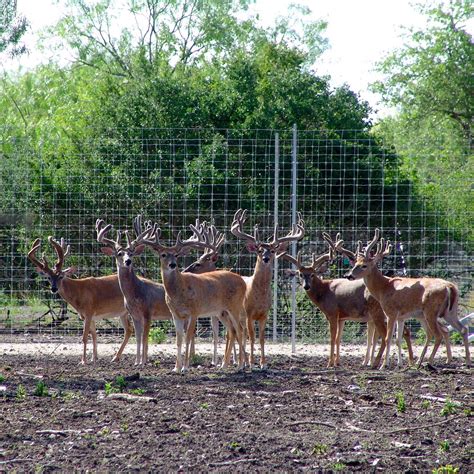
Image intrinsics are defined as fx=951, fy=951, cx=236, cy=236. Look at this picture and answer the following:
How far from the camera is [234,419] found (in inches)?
340

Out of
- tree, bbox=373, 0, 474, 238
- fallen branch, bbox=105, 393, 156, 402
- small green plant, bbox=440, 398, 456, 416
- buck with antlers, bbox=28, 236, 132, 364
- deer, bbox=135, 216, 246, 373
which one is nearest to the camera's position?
small green plant, bbox=440, 398, 456, 416

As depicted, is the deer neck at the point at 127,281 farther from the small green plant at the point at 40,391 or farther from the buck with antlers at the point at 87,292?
the small green plant at the point at 40,391

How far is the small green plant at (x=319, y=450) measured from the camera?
7.25 metres

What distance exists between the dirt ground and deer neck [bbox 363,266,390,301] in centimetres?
129

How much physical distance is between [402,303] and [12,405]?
6.15 metres

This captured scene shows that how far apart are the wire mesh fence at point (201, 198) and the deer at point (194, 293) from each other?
2.92m

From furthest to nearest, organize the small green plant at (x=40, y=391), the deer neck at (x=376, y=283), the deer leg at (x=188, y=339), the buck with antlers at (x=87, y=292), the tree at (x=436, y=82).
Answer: the tree at (x=436, y=82) < the buck with antlers at (x=87, y=292) < the deer neck at (x=376, y=283) < the deer leg at (x=188, y=339) < the small green plant at (x=40, y=391)

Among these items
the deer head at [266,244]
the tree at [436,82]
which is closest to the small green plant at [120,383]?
the deer head at [266,244]

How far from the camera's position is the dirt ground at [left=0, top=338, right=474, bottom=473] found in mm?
7027

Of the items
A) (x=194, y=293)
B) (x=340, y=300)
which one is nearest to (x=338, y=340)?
(x=340, y=300)

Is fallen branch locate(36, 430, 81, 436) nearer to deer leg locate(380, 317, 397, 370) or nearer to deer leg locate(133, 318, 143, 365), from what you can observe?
deer leg locate(133, 318, 143, 365)

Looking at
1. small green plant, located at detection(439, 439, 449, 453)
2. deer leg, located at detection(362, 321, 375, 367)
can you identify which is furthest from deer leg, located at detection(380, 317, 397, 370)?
small green plant, located at detection(439, 439, 449, 453)

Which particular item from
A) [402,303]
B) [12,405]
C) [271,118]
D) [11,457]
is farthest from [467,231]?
[11,457]

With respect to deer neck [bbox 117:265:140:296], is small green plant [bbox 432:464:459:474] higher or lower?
lower
